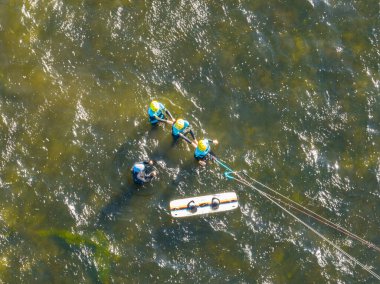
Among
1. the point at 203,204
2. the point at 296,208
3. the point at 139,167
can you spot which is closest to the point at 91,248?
the point at 139,167

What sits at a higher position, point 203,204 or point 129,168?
point 129,168

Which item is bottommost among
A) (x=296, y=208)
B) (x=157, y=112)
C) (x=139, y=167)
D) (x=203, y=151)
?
(x=296, y=208)

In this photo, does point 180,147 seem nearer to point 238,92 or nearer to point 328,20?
point 238,92

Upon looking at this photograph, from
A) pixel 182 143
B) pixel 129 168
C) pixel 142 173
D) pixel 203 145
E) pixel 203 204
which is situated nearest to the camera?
pixel 203 145

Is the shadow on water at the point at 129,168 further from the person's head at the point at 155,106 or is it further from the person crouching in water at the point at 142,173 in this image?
the person's head at the point at 155,106

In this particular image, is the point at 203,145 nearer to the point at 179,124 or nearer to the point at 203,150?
the point at 203,150

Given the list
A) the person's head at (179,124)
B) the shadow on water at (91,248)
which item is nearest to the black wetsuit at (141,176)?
the person's head at (179,124)

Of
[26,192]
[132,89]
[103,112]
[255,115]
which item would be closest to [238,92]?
[255,115]
